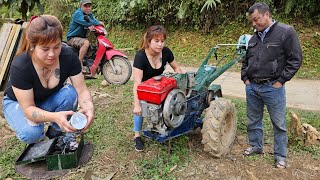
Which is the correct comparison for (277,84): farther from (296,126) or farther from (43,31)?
(43,31)

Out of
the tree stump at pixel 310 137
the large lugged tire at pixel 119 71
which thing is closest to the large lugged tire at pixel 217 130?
the tree stump at pixel 310 137

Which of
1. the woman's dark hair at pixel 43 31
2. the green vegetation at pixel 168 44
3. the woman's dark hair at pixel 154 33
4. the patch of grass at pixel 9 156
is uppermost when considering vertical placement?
the woman's dark hair at pixel 43 31

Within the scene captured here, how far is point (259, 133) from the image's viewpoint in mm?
3777

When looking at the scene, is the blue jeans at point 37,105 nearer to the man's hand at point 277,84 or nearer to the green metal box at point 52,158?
the green metal box at point 52,158

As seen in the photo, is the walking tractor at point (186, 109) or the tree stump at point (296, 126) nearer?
the walking tractor at point (186, 109)

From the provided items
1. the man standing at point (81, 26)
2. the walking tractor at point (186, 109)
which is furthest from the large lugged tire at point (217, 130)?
the man standing at point (81, 26)

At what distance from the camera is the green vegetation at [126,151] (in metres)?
Answer: 3.31

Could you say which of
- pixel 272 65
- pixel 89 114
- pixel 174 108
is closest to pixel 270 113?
pixel 272 65

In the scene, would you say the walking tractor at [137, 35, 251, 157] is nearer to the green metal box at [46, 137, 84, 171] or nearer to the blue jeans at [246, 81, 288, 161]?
the blue jeans at [246, 81, 288, 161]

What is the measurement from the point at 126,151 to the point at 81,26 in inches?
142

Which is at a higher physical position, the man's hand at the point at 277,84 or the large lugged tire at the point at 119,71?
the man's hand at the point at 277,84

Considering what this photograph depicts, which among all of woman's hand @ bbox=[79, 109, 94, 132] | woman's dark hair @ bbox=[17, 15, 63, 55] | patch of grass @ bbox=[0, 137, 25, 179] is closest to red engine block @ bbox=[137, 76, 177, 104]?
woman's hand @ bbox=[79, 109, 94, 132]

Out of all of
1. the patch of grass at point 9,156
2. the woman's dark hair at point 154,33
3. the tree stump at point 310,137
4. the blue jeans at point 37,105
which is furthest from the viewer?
the tree stump at point 310,137

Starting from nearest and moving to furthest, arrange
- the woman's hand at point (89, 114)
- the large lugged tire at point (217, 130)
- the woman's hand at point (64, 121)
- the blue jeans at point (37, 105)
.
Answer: the woman's hand at point (64, 121)
the woman's hand at point (89, 114)
the blue jeans at point (37, 105)
the large lugged tire at point (217, 130)
